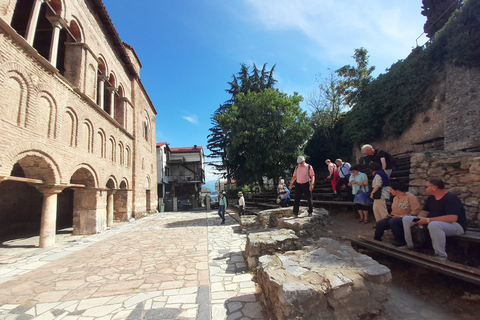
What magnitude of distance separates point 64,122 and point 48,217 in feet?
11.3

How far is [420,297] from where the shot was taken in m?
3.17

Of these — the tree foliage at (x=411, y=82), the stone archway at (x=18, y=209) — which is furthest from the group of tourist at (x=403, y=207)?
the stone archway at (x=18, y=209)

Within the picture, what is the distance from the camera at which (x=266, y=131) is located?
54.2 ft

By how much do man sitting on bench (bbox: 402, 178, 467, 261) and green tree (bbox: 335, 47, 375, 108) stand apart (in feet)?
67.0

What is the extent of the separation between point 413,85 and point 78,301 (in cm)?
2119

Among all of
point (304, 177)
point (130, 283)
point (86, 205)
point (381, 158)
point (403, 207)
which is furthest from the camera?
point (86, 205)

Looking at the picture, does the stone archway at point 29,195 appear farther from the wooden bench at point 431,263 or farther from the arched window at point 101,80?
the wooden bench at point 431,263

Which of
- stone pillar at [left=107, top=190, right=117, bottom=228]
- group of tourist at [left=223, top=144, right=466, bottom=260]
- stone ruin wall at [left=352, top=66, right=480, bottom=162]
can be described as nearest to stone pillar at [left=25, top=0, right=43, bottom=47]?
Answer: stone pillar at [left=107, top=190, right=117, bottom=228]

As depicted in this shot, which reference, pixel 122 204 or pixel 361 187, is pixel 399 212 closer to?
pixel 361 187

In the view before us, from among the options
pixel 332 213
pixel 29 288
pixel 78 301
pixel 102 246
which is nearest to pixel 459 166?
pixel 332 213

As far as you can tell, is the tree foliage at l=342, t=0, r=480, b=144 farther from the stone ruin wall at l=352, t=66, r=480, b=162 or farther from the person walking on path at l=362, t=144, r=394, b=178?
the person walking on path at l=362, t=144, r=394, b=178

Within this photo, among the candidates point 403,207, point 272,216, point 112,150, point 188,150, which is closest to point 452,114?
point 403,207

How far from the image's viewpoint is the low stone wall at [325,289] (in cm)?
234

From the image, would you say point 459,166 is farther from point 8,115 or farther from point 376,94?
point 376,94
